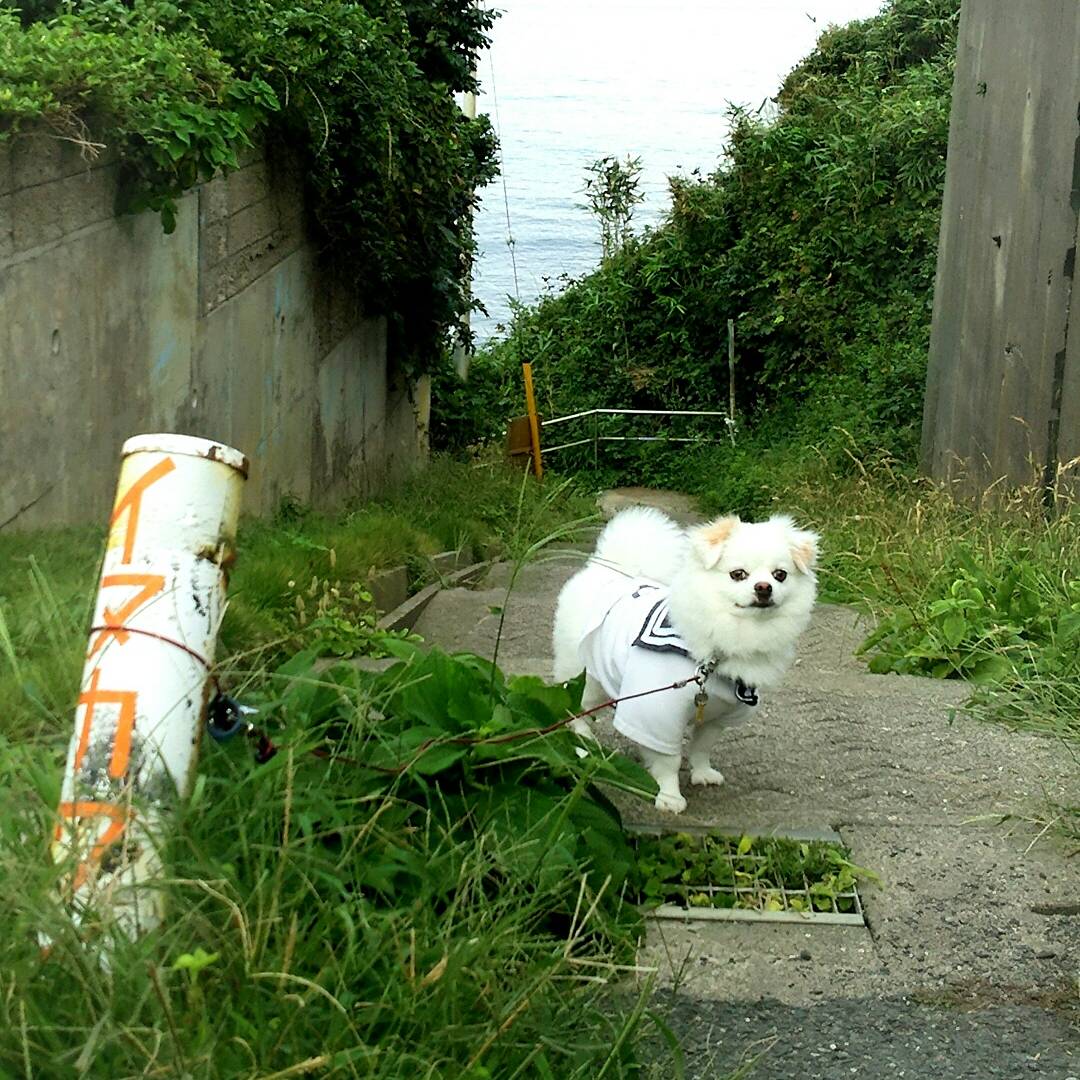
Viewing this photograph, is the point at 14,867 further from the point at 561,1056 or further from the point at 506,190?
the point at 506,190

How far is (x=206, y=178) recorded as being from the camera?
6.16m

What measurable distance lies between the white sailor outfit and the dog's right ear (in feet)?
0.67

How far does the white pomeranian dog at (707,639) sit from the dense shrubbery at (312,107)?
2.58 m

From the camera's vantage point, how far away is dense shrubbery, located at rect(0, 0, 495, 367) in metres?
5.24

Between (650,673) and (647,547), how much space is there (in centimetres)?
71

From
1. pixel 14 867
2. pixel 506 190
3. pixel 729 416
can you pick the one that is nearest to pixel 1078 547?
pixel 14 867

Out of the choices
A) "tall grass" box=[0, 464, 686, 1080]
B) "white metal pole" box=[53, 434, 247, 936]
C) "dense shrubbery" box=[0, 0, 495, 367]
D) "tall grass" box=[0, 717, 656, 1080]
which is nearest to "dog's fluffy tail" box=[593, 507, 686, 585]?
"tall grass" box=[0, 464, 686, 1080]

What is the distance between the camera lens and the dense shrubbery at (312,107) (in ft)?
17.2

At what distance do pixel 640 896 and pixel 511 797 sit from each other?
548 mm

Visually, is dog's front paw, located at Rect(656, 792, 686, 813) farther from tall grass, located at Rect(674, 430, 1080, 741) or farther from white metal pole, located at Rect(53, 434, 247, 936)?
white metal pole, located at Rect(53, 434, 247, 936)

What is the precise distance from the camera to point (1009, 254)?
26.9 ft

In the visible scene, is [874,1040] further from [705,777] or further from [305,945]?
[705,777]

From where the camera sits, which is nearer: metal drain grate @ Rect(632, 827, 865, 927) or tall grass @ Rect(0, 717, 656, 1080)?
tall grass @ Rect(0, 717, 656, 1080)

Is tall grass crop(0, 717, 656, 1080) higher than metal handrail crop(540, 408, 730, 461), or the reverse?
tall grass crop(0, 717, 656, 1080)
